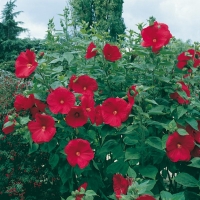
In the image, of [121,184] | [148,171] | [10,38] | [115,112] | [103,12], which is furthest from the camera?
[10,38]

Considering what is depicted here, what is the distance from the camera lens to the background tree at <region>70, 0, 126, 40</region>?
18531 millimetres

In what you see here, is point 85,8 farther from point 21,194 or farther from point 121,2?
point 21,194

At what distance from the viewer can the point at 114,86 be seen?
102 inches

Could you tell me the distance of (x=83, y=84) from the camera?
2.26 m

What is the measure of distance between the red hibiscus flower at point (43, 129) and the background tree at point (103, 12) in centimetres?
1628

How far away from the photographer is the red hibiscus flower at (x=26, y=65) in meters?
2.22

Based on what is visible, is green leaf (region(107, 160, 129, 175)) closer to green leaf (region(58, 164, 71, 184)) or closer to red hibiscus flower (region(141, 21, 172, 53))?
green leaf (region(58, 164, 71, 184))

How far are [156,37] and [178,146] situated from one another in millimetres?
688

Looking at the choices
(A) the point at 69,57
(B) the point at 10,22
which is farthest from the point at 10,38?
(A) the point at 69,57

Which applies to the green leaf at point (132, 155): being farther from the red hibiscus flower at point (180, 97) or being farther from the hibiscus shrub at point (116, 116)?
the red hibiscus flower at point (180, 97)

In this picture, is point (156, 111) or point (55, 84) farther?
point (55, 84)

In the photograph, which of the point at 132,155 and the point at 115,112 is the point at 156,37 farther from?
the point at 132,155

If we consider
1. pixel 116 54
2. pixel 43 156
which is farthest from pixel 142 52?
pixel 43 156

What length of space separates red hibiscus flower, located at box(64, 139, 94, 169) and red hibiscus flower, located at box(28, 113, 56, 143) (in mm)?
139
